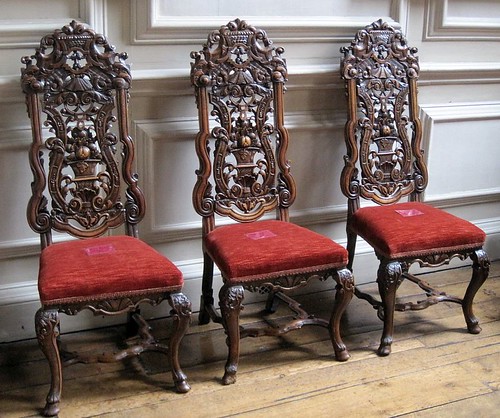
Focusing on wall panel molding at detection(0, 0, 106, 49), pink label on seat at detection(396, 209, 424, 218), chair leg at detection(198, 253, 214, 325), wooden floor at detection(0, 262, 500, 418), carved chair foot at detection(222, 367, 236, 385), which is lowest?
wooden floor at detection(0, 262, 500, 418)

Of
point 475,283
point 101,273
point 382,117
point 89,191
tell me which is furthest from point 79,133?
point 475,283

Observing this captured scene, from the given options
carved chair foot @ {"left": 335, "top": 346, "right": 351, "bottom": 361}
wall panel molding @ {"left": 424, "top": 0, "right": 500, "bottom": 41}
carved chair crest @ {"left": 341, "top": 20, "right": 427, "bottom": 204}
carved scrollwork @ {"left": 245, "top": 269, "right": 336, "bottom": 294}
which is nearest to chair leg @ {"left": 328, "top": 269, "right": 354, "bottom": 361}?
carved chair foot @ {"left": 335, "top": 346, "right": 351, "bottom": 361}

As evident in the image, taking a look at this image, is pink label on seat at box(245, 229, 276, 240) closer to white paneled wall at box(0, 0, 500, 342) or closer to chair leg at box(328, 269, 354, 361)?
chair leg at box(328, 269, 354, 361)

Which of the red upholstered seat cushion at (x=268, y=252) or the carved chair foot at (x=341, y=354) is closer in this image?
the red upholstered seat cushion at (x=268, y=252)

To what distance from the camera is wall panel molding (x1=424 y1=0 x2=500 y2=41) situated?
11.1 feet

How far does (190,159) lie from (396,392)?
1273 mm

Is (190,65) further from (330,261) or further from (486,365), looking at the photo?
(486,365)

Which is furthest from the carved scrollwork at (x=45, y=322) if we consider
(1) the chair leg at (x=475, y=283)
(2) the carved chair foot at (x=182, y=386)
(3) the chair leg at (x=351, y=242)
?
(1) the chair leg at (x=475, y=283)

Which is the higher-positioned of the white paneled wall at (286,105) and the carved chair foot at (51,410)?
the white paneled wall at (286,105)

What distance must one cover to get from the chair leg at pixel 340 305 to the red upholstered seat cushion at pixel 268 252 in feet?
0.19

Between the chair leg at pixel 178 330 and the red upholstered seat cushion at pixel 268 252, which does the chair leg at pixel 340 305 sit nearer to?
the red upholstered seat cushion at pixel 268 252

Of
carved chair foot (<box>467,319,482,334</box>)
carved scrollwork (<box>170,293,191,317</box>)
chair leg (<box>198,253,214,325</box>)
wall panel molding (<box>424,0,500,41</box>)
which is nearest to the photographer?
carved scrollwork (<box>170,293,191,317</box>)

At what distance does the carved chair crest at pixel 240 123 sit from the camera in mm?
2883

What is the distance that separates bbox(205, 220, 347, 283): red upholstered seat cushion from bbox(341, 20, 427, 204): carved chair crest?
0.50 m
